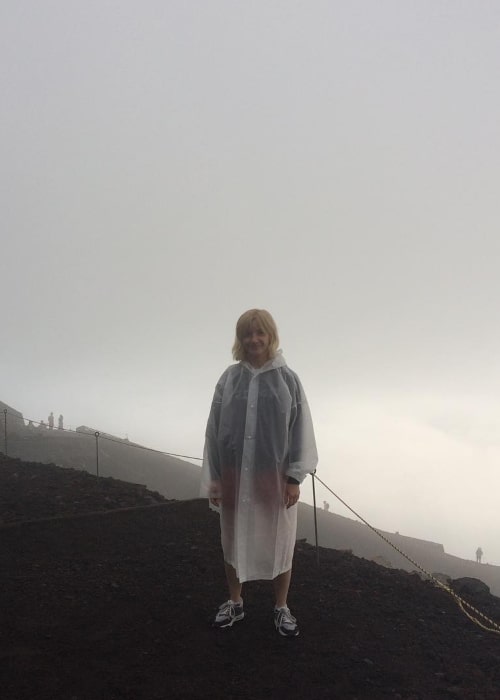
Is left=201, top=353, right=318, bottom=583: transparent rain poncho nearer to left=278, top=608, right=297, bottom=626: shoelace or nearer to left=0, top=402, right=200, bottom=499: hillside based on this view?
left=278, top=608, right=297, bottom=626: shoelace

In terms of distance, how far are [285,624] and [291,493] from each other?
89cm

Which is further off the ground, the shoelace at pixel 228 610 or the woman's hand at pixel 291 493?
the woman's hand at pixel 291 493

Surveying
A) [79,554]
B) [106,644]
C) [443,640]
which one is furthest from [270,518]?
[79,554]

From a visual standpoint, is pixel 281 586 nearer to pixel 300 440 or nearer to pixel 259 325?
pixel 300 440

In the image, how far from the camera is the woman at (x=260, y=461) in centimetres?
353

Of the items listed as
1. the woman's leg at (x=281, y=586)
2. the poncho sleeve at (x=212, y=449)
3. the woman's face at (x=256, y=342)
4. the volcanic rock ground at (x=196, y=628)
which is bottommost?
the volcanic rock ground at (x=196, y=628)

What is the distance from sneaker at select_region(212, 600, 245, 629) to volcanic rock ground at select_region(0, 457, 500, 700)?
0.07 m

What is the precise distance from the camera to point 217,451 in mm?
3762

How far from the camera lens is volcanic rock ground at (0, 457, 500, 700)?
3.07m

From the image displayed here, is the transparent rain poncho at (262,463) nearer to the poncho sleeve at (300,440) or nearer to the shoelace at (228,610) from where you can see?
the poncho sleeve at (300,440)

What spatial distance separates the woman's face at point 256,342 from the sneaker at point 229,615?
1.69 metres

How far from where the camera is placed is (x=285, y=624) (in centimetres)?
363

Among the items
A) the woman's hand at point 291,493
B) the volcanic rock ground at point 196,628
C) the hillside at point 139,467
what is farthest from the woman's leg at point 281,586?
the hillside at point 139,467

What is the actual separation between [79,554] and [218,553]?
4.46 ft
